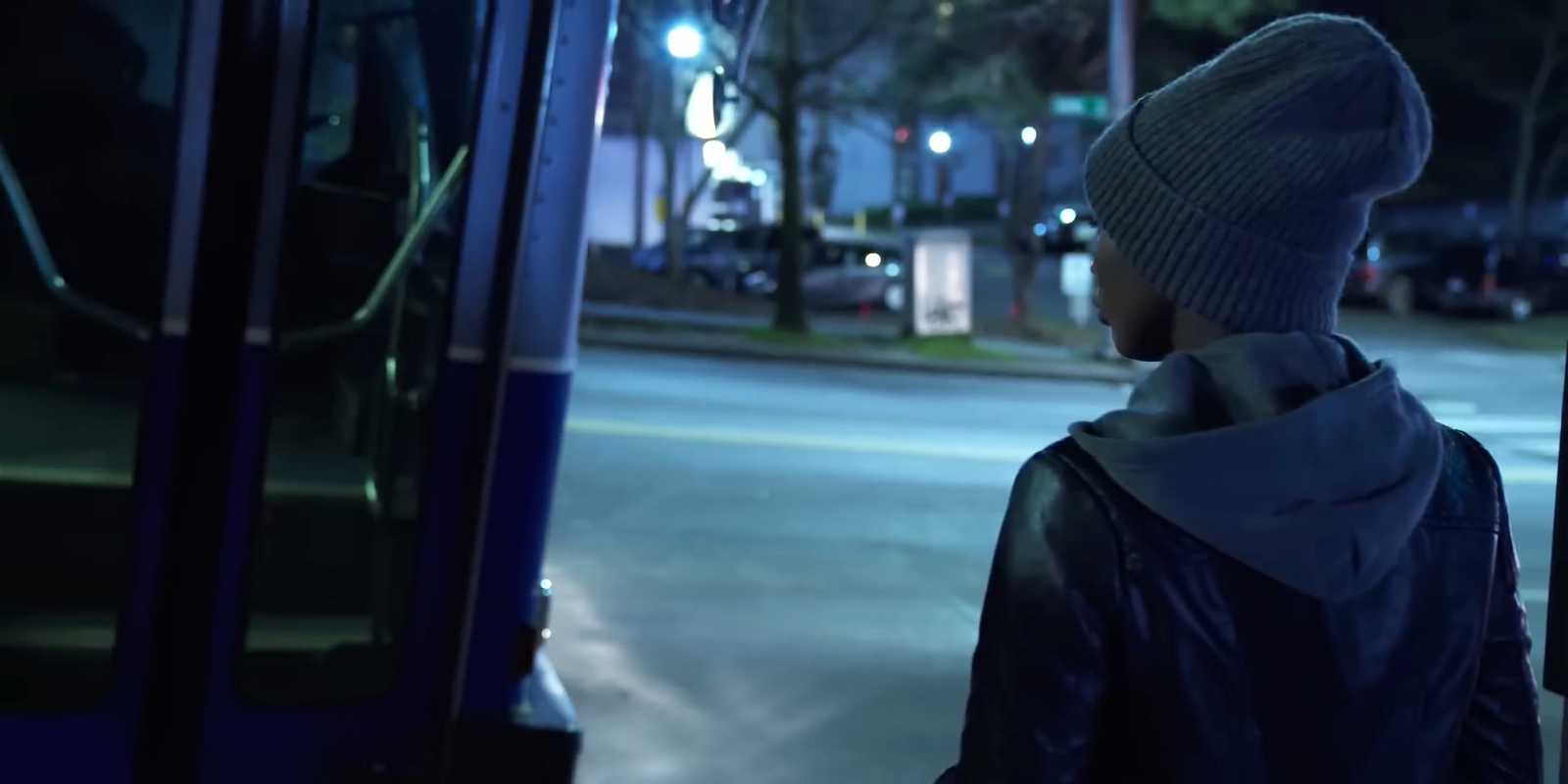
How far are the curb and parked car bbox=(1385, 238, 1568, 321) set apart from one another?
51.8 feet

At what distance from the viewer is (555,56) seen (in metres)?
3.85

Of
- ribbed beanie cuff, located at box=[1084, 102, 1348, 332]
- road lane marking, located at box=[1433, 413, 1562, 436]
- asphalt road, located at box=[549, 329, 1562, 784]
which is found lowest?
asphalt road, located at box=[549, 329, 1562, 784]

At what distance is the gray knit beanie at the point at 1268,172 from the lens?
181 cm

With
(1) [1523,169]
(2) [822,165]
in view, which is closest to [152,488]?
(1) [1523,169]

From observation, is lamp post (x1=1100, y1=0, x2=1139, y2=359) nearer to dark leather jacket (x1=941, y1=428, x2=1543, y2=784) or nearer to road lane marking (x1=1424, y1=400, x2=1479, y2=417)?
road lane marking (x1=1424, y1=400, x2=1479, y2=417)

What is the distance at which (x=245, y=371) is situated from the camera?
12.1ft

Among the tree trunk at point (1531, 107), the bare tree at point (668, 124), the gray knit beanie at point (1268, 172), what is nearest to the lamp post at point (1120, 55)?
the bare tree at point (668, 124)

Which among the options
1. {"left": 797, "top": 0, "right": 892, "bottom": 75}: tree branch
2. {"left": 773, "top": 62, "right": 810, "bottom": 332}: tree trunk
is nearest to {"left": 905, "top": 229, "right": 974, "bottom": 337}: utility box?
{"left": 773, "top": 62, "right": 810, "bottom": 332}: tree trunk

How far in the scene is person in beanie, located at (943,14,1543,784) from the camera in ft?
5.68

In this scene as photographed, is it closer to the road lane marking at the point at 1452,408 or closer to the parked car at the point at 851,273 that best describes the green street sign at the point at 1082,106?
the road lane marking at the point at 1452,408

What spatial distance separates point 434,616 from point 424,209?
2.98ft

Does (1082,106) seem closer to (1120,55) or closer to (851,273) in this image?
(1120,55)

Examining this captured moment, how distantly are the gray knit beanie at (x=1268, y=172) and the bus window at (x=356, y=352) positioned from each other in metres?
2.25

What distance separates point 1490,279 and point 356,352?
34.1 metres
